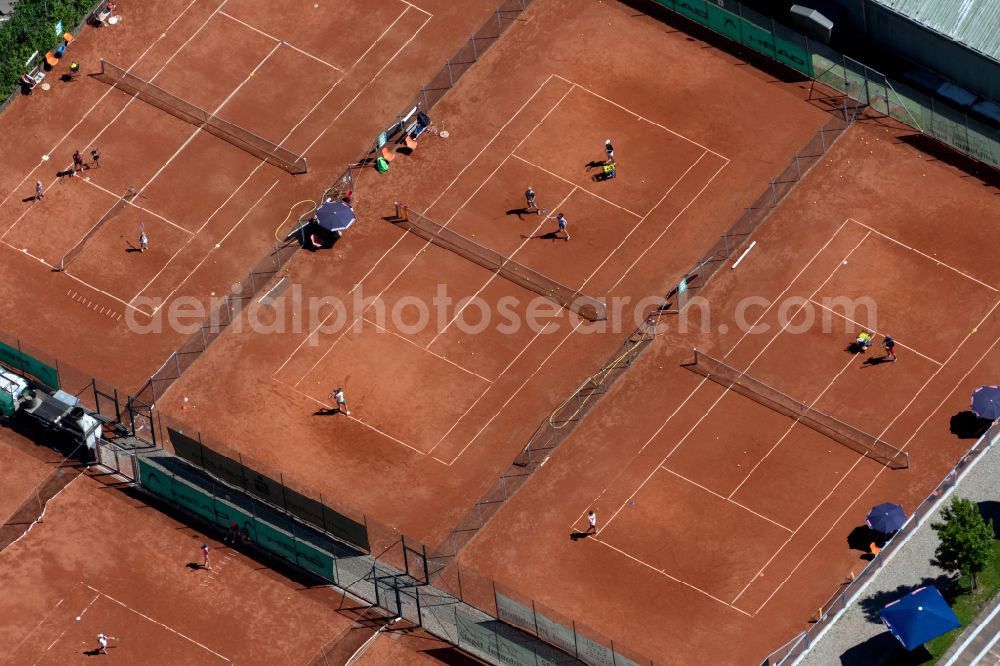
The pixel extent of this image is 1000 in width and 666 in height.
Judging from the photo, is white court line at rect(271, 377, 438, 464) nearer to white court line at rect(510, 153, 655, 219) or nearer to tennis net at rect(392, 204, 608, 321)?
tennis net at rect(392, 204, 608, 321)

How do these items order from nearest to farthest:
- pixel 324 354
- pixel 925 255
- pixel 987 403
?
pixel 987 403 < pixel 324 354 < pixel 925 255

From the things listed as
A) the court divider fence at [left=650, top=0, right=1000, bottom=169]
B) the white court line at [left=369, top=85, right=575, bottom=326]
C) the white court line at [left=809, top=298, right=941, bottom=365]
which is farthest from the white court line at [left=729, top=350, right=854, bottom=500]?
the white court line at [left=369, top=85, right=575, bottom=326]

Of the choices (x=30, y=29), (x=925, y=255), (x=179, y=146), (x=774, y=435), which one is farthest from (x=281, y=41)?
(x=925, y=255)

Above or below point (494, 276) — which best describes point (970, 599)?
below

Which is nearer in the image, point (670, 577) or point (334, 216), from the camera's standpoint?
point (670, 577)

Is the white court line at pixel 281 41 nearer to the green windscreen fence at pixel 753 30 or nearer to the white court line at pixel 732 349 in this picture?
the green windscreen fence at pixel 753 30

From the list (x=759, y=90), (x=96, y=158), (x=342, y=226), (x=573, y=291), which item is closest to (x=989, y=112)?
(x=759, y=90)

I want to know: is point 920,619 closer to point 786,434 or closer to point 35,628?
point 786,434
